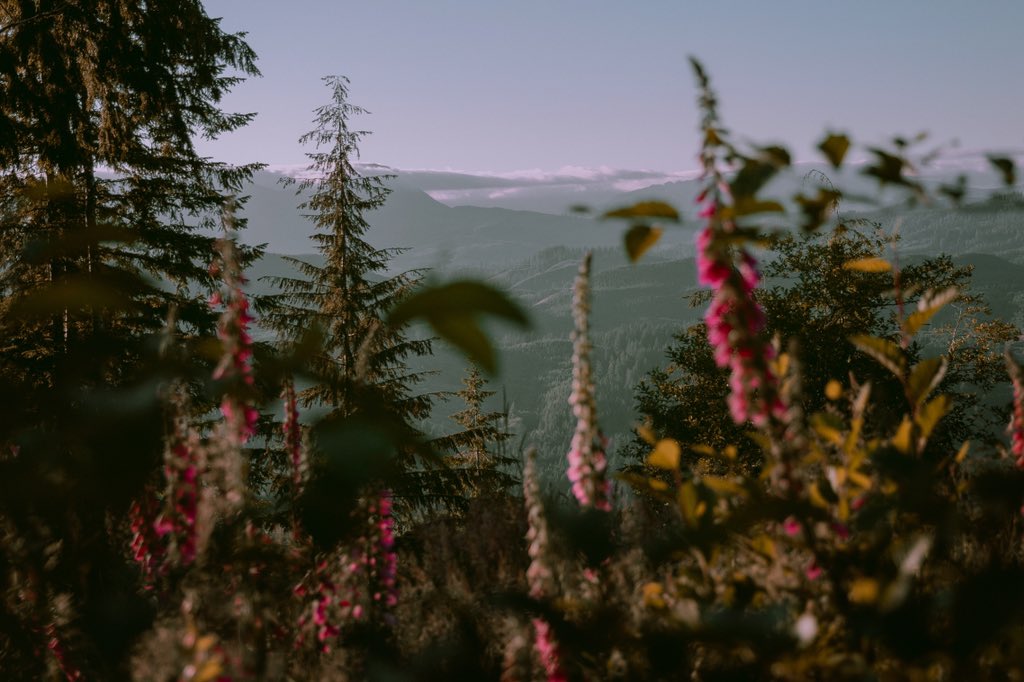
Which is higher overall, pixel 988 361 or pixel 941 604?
pixel 941 604

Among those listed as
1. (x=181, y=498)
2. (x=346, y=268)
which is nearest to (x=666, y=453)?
(x=181, y=498)

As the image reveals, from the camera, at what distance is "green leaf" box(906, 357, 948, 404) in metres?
1.25

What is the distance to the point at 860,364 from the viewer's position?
21297 mm

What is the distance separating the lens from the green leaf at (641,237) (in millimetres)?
754

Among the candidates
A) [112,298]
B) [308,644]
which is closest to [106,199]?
[308,644]

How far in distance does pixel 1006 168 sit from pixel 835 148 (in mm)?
236

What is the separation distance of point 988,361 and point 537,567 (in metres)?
26.3

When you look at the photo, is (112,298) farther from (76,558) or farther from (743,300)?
(743,300)

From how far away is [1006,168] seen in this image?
0.88 m

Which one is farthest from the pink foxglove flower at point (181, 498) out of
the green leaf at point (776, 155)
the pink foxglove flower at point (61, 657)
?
the green leaf at point (776, 155)

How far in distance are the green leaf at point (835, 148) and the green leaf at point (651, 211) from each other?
0.25 metres

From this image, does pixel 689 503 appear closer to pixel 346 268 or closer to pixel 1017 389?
pixel 1017 389

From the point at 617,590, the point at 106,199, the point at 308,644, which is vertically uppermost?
the point at 106,199

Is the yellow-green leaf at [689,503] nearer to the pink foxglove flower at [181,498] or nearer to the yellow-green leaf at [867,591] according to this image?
the yellow-green leaf at [867,591]
